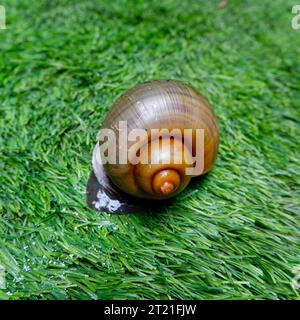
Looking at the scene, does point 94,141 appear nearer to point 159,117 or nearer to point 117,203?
point 117,203

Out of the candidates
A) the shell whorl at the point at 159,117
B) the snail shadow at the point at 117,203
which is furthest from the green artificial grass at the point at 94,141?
the shell whorl at the point at 159,117

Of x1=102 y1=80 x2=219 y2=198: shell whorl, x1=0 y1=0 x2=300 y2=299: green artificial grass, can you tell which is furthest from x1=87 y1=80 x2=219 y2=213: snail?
x1=0 y1=0 x2=300 y2=299: green artificial grass

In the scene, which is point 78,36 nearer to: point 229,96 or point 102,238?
point 229,96

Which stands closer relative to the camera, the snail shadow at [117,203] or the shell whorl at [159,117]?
the shell whorl at [159,117]

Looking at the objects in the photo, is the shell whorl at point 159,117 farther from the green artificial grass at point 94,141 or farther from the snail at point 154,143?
the green artificial grass at point 94,141

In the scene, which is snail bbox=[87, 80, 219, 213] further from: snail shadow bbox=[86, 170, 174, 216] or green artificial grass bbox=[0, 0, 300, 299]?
green artificial grass bbox=[0, 0, 300, 299]
